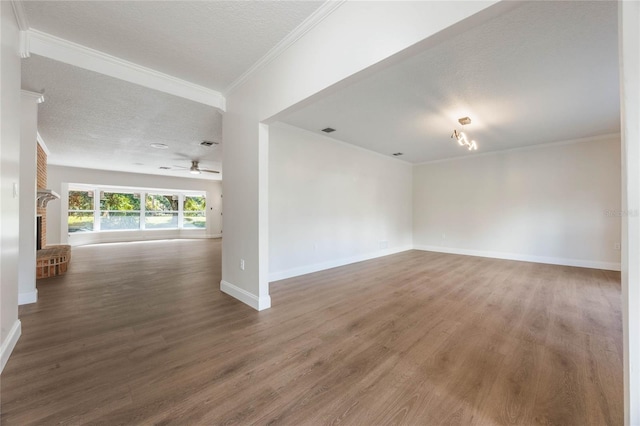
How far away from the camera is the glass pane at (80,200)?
25.9 feet

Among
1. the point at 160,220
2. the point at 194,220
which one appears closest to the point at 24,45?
the point at 160,220

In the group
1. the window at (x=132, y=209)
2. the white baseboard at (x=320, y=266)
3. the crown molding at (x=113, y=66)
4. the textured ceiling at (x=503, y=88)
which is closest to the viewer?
the textured ceiling at (x=503, y=88)

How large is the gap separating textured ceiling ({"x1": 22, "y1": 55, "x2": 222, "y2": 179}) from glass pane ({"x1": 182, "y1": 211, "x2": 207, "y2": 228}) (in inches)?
164

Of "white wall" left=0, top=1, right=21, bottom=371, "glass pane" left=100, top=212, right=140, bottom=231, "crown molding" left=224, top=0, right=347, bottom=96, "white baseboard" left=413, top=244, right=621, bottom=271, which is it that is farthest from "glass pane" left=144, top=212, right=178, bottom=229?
"white baseboard" left=413, top=244, right=621, bottom=271

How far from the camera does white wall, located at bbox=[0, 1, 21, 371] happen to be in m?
1.65

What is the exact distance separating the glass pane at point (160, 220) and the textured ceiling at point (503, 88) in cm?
837

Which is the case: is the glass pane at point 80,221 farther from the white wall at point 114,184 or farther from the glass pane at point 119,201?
the glass pane at point 119,201

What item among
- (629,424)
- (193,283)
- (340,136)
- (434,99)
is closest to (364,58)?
(434,99)

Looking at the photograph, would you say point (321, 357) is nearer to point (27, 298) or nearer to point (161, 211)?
point (27, 298)

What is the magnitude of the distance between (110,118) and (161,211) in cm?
697

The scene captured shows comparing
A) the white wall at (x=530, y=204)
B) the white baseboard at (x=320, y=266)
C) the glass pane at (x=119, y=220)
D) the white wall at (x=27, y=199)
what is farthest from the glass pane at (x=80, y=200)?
the white wall at (x=530, y=204)

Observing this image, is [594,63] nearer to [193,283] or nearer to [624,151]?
[624,151]

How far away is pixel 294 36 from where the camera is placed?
7.06 ft

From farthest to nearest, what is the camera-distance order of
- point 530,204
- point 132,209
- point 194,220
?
point 194,220 → point 132,209 → point 530,204
